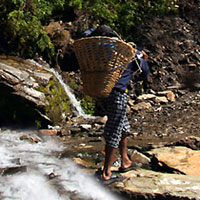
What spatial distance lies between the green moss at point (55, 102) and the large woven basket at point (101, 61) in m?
3.87

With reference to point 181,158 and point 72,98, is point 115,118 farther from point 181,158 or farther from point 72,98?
point 72,98

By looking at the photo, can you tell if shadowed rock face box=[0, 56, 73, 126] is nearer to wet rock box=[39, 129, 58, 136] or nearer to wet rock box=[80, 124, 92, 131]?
wet rock box=[39, 129, 58, 136]

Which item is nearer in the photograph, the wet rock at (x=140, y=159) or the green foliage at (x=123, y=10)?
the wet rock at (x=140, y=159)

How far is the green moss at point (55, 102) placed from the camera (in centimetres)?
750

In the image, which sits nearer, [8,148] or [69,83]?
[8,148]

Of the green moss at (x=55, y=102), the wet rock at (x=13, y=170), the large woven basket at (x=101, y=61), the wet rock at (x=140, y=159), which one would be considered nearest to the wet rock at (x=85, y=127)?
the green moss at (x=55, y=102)

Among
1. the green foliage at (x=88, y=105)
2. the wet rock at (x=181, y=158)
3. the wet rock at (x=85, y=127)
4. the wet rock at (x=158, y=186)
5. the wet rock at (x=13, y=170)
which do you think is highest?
the wet rock at (x=158, y=186)

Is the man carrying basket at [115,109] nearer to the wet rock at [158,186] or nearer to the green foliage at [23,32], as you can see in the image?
the wet rock at [158,186]

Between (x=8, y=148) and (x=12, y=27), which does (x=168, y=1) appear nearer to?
(x=12, y=27)

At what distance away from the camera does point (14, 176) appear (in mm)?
4152

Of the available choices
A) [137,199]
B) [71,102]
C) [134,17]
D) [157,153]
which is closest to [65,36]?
[71,102]

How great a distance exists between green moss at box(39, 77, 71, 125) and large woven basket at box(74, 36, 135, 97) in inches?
152

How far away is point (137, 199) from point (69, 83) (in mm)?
6209

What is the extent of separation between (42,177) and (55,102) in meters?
3.75
